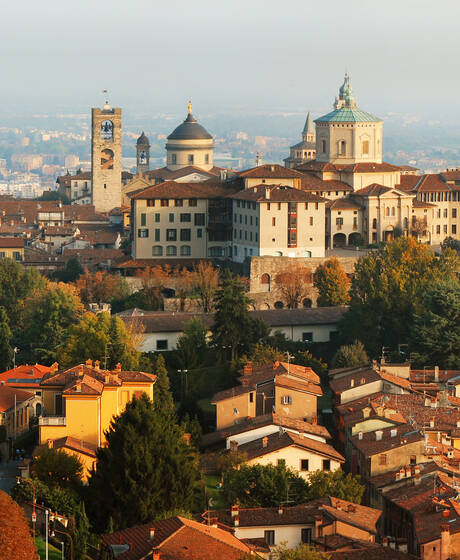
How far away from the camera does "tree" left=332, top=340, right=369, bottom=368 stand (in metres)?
55.2

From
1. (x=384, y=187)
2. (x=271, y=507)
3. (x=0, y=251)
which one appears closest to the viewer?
(x=271, y=507)

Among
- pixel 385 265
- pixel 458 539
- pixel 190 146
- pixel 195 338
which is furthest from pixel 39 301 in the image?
pixel 190 146

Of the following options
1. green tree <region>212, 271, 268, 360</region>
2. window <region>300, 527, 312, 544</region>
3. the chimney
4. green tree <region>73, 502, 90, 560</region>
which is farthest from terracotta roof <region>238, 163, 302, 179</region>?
the chimney

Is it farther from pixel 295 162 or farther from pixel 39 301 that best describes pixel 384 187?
pixel 295 162

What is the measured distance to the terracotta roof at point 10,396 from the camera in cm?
4841

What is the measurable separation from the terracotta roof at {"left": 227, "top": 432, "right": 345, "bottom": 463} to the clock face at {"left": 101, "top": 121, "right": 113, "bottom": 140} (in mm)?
72530

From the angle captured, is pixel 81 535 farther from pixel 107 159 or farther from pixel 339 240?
pixel 107 159

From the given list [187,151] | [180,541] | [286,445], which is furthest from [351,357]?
[187,151]

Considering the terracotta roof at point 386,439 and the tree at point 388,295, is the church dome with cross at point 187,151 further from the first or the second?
the terracotta roof at point 386,439

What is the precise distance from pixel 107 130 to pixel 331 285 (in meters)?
53.0

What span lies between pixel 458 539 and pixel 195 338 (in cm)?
2317

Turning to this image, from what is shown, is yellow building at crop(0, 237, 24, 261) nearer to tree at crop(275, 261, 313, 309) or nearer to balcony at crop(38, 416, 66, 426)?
tree at crop(275, 261, 313, 309)

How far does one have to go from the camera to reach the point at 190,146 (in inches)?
4163

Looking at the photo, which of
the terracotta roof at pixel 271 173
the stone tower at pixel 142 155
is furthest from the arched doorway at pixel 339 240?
the stone tower at pixel 142 155
